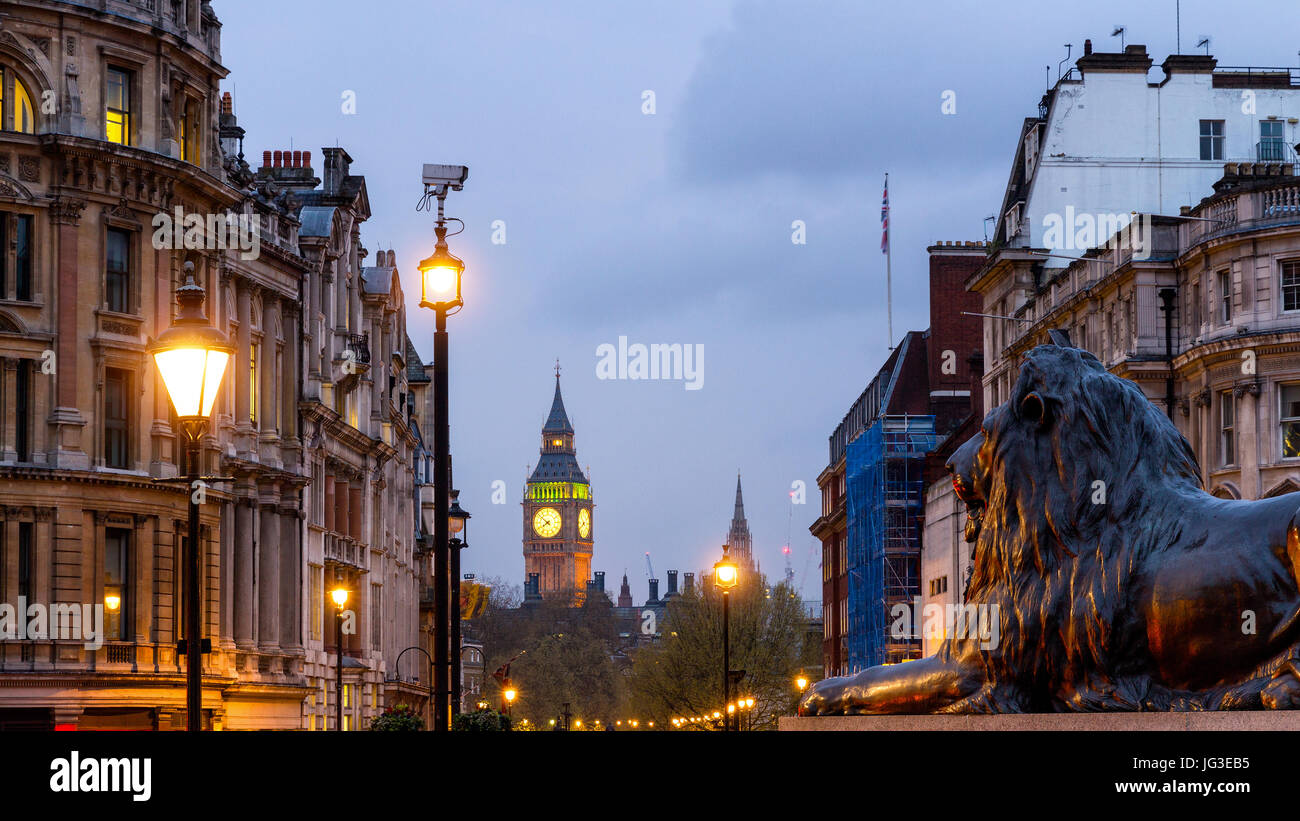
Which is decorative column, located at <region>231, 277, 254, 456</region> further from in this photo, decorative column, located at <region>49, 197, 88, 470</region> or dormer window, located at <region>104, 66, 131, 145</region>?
decorative column, located at <region>49, 197, 88, 470</region>

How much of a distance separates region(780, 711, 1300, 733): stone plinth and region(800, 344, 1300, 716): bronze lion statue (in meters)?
0.17

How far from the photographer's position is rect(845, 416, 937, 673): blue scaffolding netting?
86688 millimetres

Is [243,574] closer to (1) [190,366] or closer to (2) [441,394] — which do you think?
(2) [441,394]

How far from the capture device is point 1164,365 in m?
52.7

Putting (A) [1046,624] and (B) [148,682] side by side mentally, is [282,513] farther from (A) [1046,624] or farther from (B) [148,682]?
(A) [1046,624]

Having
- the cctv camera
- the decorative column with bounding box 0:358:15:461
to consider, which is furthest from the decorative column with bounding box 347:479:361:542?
the cctv camera

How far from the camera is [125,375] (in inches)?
1718

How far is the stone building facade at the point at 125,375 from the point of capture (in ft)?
134

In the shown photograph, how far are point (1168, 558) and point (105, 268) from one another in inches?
Result: 1411

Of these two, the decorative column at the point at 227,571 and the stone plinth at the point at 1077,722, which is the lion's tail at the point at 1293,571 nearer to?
the stone plinth at the point at 1077,722

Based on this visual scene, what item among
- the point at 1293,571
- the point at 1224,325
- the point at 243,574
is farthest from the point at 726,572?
the point at 1293,571

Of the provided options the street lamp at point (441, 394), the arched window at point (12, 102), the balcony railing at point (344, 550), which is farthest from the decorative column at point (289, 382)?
the street lamp at point (441, 394)

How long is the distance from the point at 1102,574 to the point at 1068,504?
0.54 m
